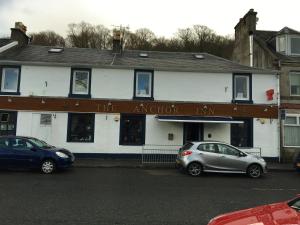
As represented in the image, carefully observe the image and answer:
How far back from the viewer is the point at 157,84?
64.3 ft

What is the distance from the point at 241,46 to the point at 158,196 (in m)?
20.9

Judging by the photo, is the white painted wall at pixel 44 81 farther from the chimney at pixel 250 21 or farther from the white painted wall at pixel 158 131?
the chimney at pixel 250 21

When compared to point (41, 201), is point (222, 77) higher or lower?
higher

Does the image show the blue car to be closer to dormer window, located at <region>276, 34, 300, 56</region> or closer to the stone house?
the stone house

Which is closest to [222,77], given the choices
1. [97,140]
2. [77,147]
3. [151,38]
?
[97,140]

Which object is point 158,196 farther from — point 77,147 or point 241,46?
point 241,46

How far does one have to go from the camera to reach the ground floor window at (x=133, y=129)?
19.2 meters

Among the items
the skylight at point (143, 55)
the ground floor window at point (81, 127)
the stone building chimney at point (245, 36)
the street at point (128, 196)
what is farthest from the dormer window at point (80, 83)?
the stone building chimney at point (245, 36)

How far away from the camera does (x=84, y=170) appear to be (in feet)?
49.2

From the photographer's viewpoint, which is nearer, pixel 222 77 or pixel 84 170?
pixel 84 170

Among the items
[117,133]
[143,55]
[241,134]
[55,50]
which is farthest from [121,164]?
[55,50]

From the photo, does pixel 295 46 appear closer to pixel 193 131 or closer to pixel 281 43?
pixel 281 43

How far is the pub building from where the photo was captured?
18.9 meters

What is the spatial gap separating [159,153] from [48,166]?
23.9 feet
